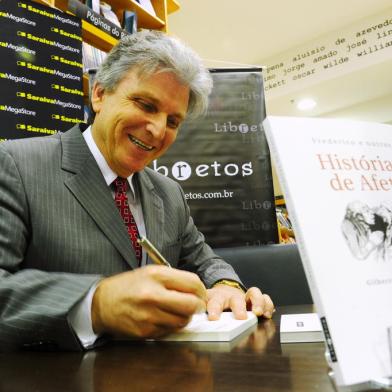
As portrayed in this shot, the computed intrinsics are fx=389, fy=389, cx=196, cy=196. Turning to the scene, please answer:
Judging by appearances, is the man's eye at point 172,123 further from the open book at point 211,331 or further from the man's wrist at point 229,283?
the open book at point 211,331

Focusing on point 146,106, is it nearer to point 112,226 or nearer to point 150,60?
point 150,60

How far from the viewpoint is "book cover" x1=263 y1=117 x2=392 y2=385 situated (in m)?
0.31

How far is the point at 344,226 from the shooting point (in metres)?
0.35

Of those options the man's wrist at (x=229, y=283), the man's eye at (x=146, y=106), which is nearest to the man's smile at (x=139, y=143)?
the man's eye at (x=146, y=106)

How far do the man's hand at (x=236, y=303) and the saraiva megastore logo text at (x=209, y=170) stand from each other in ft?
3.78

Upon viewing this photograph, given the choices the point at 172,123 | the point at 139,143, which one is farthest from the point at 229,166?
the point at 139,143

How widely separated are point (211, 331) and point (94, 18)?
2197mm

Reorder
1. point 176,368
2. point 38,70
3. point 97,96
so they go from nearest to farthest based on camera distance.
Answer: point 176,368 < point 97,96 < point 38,70

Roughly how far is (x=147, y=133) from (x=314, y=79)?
3721 mm

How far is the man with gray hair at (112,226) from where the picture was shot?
0.61m

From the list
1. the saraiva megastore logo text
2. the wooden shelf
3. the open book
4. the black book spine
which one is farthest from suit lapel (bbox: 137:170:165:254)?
the wooden shelf

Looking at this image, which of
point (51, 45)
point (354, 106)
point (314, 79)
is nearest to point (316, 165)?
point (51, 45)

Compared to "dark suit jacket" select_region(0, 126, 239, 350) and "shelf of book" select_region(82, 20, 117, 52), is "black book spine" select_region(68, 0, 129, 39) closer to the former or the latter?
"shelf of book" select_region(82, 20, 117, 52)

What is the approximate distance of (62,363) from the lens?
0.54 m
